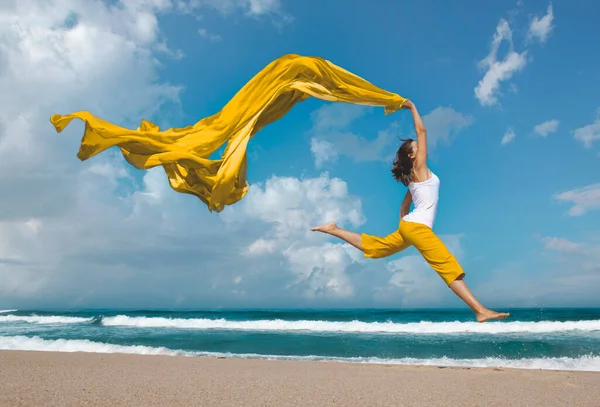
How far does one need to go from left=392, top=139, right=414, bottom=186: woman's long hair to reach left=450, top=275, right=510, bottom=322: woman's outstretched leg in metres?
0.99

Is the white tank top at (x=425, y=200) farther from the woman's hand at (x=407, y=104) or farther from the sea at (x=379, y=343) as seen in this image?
the sea at (x=379, y=343)

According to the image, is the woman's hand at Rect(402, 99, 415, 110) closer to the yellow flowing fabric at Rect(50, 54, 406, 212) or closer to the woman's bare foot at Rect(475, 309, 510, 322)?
the yellow flowing fabric at Rect(50, 54, 406, 212)

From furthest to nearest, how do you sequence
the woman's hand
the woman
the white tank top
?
the woman's hand
the white tank top
the woman

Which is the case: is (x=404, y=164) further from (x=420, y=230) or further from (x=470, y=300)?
(x=470, y=300)

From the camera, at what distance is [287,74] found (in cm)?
494

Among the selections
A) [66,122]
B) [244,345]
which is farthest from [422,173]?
[244,345]

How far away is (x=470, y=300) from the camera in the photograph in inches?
161

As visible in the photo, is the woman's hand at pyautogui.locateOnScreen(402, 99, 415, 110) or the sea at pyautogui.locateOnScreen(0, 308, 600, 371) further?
the sea at pyautogui.locateOnScreen(0, 308, 600, 371)

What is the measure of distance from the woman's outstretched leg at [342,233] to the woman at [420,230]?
0.02 meters

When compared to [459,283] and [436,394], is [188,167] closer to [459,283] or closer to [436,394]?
[459,283]

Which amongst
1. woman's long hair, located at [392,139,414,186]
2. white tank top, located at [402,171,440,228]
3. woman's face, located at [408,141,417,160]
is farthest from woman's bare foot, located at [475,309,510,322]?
woman's face, located at [408,141,417,160]

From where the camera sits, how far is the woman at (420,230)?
4.15m

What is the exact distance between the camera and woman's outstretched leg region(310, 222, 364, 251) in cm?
459

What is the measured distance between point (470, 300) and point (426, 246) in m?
0.57
